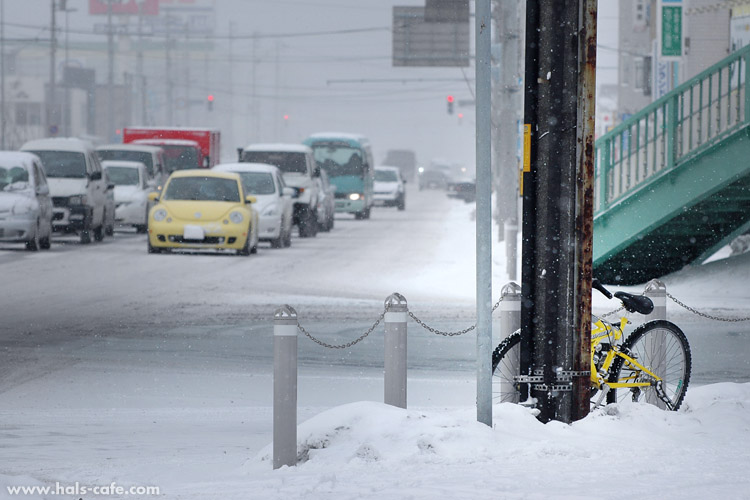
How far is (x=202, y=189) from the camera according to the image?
87.7ft

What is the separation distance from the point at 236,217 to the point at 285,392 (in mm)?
18423

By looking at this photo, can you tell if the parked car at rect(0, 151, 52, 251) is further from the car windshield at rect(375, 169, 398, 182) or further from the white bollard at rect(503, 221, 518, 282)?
Answer: the car windshield at rect(375, 169, 398, 182)

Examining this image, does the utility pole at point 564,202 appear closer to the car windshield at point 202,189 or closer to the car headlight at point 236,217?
the car headlight at point 236,217

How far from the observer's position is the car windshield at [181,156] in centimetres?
4269

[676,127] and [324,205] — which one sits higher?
[676,127]

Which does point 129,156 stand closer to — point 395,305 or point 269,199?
point 269,199

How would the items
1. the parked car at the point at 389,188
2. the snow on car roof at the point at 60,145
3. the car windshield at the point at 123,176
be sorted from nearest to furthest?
the snow on car roof at the point at 60,145
the car windshield at the point at 123,176
the parked car at the point at 389,188

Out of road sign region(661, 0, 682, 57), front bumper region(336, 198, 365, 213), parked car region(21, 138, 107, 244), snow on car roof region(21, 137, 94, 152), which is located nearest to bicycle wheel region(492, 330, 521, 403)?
parked car region(21, 138, 107, 244)

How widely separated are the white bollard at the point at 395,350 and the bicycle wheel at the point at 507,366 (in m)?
0.69

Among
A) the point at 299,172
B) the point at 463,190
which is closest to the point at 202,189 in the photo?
the point at 299,172

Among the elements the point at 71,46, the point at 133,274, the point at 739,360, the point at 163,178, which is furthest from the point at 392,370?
the point at 71,46

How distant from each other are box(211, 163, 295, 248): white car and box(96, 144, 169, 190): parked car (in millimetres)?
5651

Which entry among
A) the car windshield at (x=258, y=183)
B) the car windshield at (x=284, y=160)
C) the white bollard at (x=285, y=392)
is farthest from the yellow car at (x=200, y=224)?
the white bollard at (x=285, y=392)

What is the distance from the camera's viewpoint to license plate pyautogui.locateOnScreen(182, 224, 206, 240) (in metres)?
25.6
